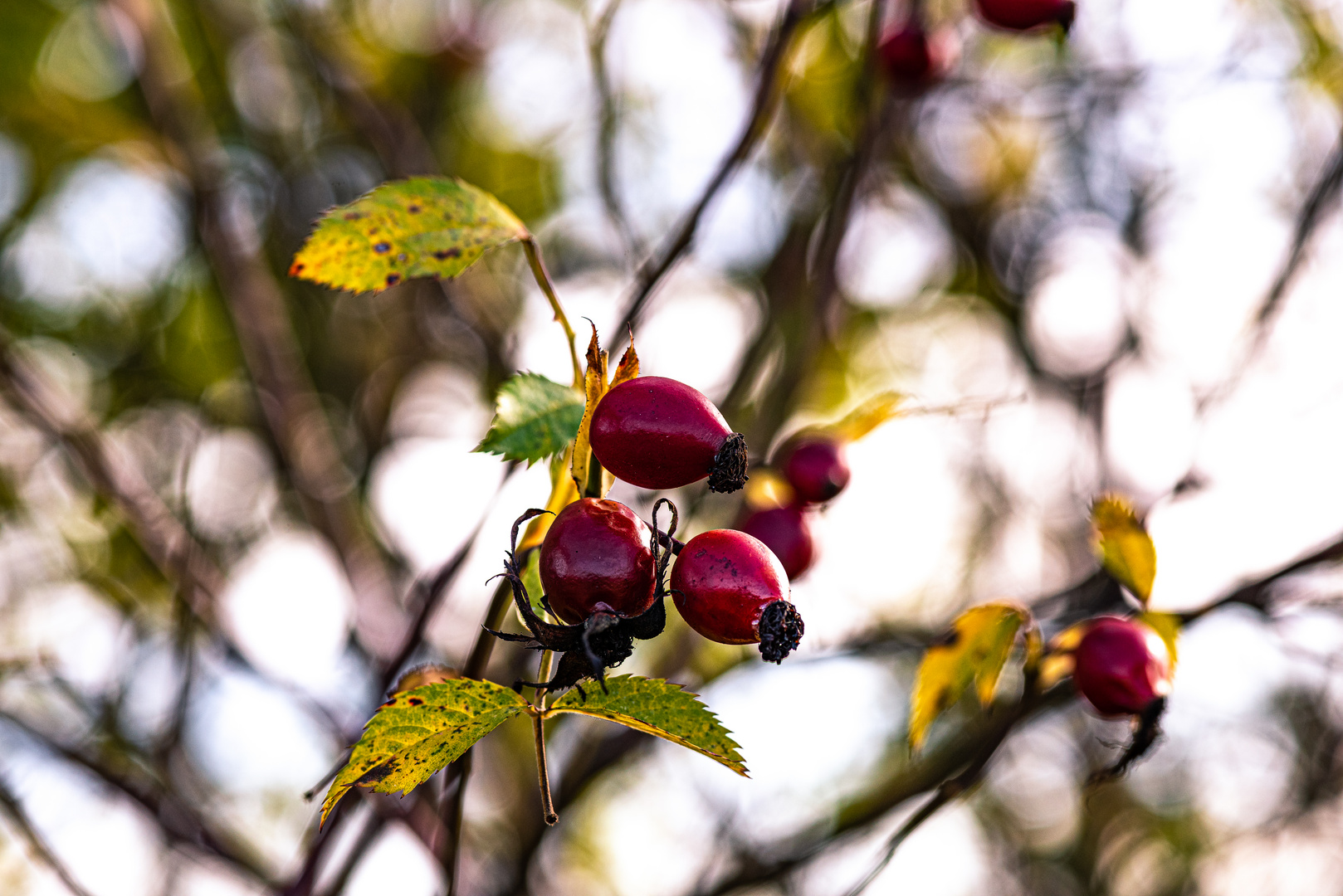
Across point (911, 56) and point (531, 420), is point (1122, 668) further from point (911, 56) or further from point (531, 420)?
point (911, 56)

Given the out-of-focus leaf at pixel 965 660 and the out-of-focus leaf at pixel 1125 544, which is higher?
the out-of-focus leaf at pixel 1125 544

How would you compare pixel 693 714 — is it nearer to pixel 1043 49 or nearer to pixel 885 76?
pixel 885 76

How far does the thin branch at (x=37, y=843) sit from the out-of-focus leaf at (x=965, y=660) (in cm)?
159

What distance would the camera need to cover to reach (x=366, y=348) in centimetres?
576

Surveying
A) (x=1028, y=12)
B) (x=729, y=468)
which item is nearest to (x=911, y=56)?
(x=1028, y=12)

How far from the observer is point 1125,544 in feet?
5.67

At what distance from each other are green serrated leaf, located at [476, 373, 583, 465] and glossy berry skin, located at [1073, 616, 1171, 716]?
1.04 meters

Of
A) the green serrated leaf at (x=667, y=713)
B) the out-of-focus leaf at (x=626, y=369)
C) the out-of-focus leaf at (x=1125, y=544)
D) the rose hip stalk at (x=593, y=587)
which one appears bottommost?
the out-of-focus leaf at (x=1125, y=544)

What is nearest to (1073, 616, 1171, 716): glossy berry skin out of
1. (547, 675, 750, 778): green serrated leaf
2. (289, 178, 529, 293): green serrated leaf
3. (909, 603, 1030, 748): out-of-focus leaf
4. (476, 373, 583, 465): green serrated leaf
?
(909, 603, 1030, 748): out-of-focus leaf

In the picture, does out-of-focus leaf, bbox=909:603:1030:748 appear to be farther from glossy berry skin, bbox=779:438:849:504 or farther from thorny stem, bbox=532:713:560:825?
thorny stem, bbox=532:713:560:825

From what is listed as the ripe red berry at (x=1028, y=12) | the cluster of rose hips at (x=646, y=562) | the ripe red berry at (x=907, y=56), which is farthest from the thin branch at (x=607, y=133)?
the cluster of rose hips at (x=646, y=562)

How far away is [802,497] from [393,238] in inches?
35.1

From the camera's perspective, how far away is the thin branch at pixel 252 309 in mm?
3055

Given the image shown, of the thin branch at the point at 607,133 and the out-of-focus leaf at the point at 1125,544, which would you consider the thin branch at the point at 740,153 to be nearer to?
the thin branch at the point at 607,133
